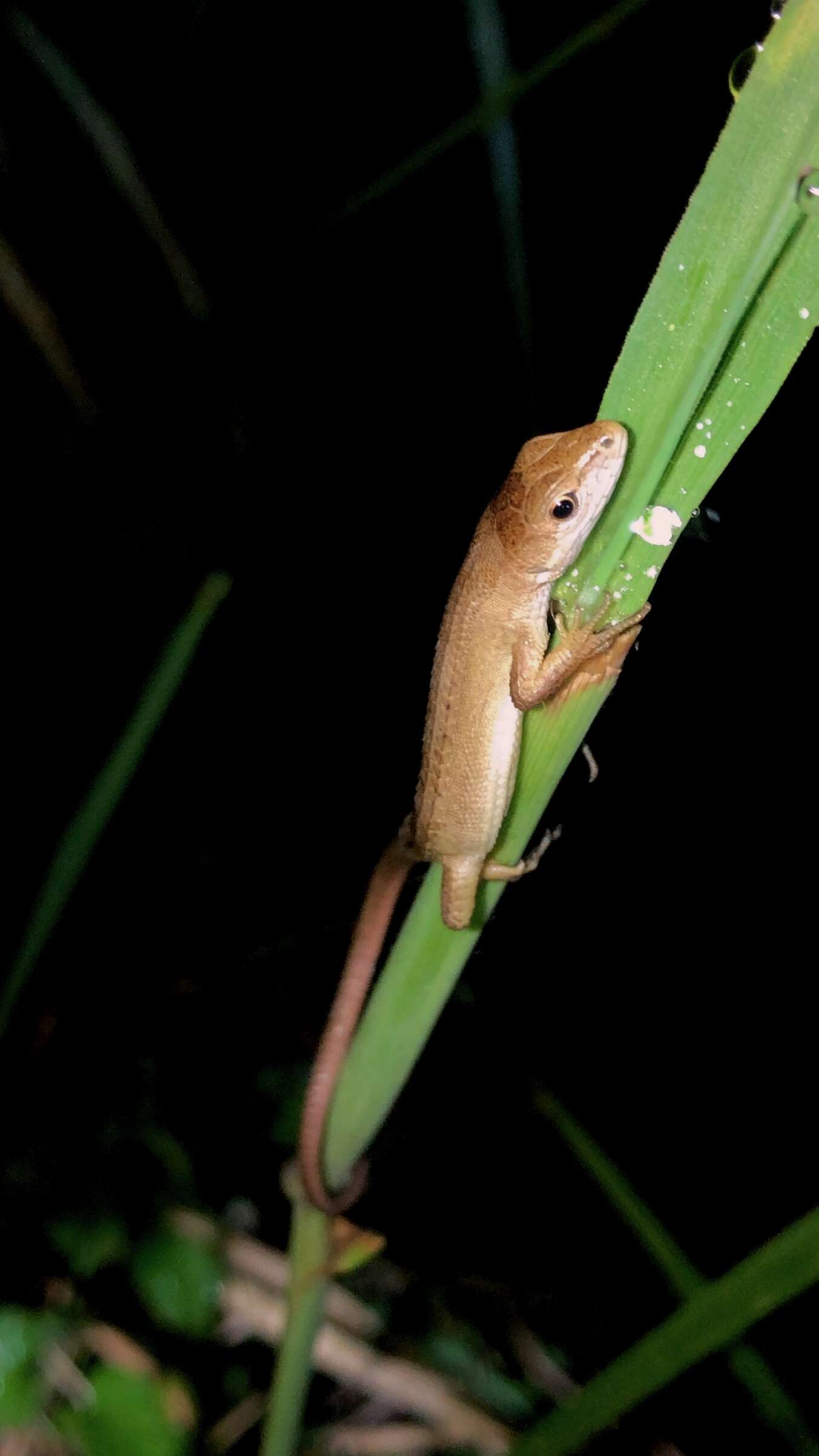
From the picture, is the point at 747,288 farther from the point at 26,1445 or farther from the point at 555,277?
the point at 555,277

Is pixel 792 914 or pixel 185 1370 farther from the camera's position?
pixel 792 914

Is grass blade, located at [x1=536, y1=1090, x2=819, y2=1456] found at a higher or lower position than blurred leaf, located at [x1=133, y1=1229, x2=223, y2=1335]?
lower

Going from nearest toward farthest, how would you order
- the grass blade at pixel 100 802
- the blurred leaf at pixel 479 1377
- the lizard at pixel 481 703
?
the lizard at pixel 481 703 → the grass blade at pixel 100 802 → the blurred leaf at pixel 479 1377

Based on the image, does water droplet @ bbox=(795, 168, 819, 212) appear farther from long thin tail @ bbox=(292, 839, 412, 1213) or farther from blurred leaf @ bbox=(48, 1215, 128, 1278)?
blurred leaf @ bbox=(48, 1215, 128, 1278)

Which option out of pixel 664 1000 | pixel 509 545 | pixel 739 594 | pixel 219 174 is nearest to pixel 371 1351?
pixel 664 1000

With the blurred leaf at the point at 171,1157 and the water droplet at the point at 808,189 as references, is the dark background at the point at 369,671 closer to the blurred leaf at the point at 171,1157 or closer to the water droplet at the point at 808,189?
the blurred leaf at the point at 171,1157

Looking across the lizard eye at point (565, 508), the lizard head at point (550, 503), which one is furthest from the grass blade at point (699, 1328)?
the lizard eye at point (565, 508)

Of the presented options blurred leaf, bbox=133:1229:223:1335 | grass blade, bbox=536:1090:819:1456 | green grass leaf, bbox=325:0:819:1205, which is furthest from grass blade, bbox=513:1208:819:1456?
blurred leaf, bbox=133:1229:223:1335
